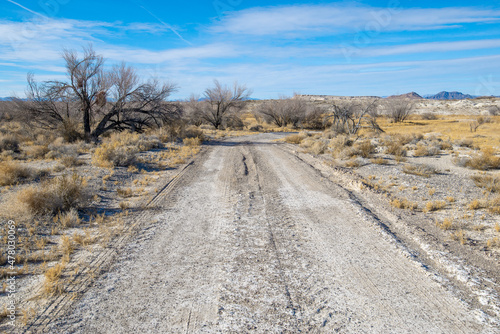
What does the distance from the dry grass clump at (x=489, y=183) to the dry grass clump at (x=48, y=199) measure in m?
11.4

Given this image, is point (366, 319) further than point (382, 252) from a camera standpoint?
No

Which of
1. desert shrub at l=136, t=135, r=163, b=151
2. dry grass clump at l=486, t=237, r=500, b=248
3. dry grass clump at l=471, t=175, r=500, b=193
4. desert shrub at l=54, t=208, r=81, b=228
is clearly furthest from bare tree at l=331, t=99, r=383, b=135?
desert shrub at l=54, t=208, r=81, b=228

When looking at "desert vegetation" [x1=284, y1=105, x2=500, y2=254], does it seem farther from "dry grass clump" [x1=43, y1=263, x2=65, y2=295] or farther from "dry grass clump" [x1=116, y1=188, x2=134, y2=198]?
"dry grass clump" [x1=116, y1=188, x2=134, y2=198]

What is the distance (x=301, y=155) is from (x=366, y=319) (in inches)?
510

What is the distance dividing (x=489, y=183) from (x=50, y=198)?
12035mm

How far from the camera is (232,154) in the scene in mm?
16500

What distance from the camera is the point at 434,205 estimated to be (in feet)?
24.0

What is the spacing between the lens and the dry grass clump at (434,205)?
7.18 m

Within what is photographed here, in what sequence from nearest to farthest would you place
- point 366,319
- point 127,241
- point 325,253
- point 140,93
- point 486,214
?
1. point 366,319
2. point 325,253
3. point 127,241
4. point 486,214
5. point 140,93

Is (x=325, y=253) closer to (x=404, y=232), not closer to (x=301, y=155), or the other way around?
(x=404, y=232)

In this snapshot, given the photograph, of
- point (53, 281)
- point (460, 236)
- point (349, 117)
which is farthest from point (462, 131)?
point (53, 281)

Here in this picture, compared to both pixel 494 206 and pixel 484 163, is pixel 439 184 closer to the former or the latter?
pixel 494 206

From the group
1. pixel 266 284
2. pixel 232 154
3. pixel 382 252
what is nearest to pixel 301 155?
pixel 232 154

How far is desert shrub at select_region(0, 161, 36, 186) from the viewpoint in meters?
8.73
